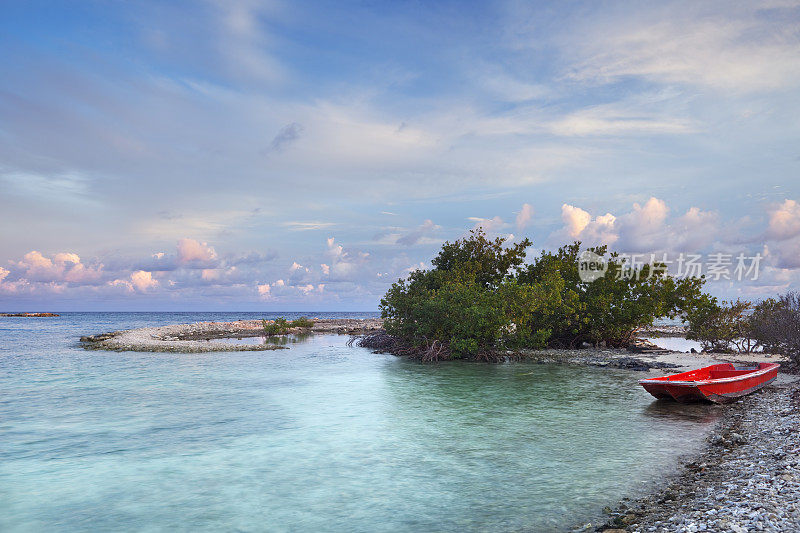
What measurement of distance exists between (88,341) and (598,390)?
49.6 metres

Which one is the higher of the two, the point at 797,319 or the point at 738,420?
the point at 797,319

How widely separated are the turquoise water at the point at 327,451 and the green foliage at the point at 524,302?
29.6ft

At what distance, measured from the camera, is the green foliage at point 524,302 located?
3631cm

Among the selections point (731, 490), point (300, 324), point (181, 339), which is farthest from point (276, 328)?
point (731, 490)

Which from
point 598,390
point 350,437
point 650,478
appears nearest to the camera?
point 650,478

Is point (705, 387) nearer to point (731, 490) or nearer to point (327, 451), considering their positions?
point (731, 490)

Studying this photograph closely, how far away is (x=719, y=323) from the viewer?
38.4 m

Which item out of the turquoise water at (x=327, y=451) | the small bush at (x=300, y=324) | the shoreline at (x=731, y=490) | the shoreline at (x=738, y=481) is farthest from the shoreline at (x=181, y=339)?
the shoreline at (x=731, y=490)

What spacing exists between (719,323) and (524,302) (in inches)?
626

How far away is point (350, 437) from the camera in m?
16.0

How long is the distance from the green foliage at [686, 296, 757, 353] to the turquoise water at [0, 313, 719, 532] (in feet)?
53.8

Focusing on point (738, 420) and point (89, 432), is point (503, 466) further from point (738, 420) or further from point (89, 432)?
point (89, 432)

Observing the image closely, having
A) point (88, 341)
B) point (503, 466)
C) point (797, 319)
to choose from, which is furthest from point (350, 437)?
point (88, 341)

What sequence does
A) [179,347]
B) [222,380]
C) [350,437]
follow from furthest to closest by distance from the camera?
1. [179,347]
2. [222,380]
3. [350,437]
